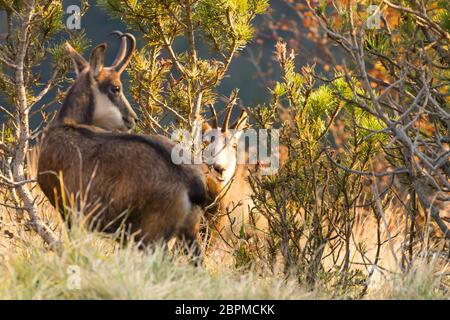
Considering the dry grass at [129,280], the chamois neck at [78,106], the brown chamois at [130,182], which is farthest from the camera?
the chamois neck at [78,106]

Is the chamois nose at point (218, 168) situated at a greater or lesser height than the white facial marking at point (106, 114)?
lesser

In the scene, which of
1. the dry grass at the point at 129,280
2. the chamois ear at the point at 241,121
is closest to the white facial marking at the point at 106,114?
the dry grass at the point at 129,280

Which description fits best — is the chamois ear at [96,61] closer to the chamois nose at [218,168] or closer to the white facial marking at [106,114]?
the white facial marking at [106,114]

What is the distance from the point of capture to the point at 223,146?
28.2ft

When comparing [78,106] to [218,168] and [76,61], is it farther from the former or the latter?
[218,168]

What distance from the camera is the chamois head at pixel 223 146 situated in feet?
27.6

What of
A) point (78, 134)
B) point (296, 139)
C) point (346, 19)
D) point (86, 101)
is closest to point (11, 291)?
point (78, 134)

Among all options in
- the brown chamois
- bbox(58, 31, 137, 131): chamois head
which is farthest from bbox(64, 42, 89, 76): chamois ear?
the brown chamois

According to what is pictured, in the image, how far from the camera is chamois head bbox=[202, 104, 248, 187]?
27.6 ft

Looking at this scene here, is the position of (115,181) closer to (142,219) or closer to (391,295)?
(142,219)

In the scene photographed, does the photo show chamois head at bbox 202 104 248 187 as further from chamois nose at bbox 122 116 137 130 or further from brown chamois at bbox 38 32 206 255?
brown chamois at bbox 38 32 206 255

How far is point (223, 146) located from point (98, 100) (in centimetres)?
222

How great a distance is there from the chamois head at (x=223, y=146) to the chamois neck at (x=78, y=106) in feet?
6.51
